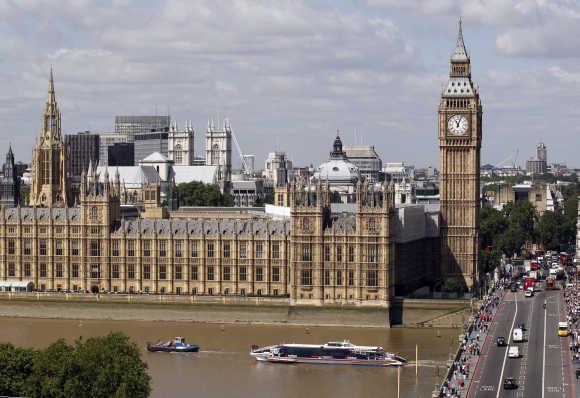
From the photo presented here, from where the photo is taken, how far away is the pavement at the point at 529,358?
92.4 meters

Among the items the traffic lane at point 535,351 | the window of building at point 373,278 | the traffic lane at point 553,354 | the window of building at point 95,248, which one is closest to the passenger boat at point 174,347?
the window of building at point 373,278

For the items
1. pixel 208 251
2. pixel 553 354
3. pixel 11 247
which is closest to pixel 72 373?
pixel 553 354

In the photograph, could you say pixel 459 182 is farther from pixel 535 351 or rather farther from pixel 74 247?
pixel 535 351

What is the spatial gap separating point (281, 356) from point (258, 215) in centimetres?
5672

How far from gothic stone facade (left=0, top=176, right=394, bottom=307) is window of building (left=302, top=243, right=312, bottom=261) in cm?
8

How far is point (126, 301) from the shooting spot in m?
131

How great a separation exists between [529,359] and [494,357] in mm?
2439

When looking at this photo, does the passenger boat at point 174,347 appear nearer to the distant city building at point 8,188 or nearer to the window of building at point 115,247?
the window of building at point 115,247

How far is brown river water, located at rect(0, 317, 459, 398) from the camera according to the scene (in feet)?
324

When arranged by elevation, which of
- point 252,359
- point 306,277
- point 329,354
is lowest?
point 252,359

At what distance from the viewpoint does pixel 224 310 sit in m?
129

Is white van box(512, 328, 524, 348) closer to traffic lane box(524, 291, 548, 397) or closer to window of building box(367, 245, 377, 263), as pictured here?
traffic lane box(524, 291, 548, 397)

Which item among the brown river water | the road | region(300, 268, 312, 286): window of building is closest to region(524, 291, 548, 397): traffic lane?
the road

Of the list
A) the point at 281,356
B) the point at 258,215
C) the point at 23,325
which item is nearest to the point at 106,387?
the point at 281,356
